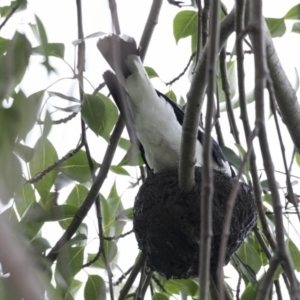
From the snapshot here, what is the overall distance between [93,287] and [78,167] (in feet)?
1.34

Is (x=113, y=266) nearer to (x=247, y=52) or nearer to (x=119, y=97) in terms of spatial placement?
(x=119, y=97)

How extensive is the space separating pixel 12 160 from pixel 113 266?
4.48 feet

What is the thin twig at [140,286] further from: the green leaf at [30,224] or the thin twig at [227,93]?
the thin twig at [227,93]

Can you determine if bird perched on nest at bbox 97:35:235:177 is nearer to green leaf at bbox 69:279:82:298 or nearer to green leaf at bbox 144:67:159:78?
green leaf at bbox 144:67:159:78

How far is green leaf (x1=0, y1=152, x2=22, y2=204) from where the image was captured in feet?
3.16

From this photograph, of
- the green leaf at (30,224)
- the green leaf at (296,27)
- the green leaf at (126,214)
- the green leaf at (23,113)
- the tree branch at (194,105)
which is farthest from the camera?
the green leaf at (126,214)

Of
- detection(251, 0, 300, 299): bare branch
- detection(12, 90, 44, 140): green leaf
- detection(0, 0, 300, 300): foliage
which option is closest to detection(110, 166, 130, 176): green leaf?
detection(0, 0, 300, 300): foliage

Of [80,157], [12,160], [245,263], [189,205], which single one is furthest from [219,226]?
[12,160]

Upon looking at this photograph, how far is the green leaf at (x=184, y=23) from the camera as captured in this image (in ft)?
7.31

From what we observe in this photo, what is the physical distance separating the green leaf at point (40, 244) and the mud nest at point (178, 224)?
1.21 ft

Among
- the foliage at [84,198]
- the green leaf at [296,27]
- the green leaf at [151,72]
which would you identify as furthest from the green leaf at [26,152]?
the green leaf at [296,27]

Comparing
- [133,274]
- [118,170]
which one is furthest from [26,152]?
[133,274]

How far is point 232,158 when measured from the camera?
6.72 ft

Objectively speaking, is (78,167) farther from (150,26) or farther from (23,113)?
(23,113)
